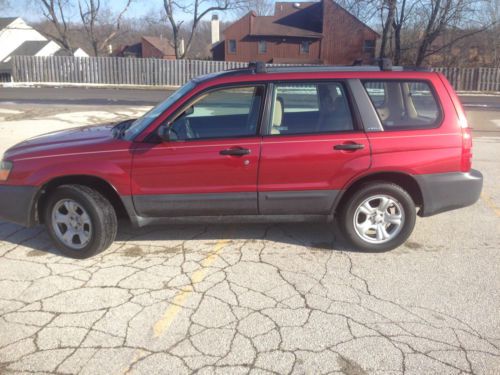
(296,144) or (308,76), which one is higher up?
(308,76)

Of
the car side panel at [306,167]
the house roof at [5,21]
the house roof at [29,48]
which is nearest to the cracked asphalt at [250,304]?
the car side panel at [306,167]

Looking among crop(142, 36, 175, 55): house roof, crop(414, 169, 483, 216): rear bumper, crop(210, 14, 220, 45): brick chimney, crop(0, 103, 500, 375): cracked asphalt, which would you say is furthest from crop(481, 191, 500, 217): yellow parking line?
crop(142, 36, 175, 55): house roof

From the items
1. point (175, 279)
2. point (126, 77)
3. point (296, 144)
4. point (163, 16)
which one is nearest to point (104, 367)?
point (175, 279)

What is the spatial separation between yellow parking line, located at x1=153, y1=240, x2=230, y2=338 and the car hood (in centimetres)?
141

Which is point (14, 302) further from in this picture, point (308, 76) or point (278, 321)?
point (308, 76)

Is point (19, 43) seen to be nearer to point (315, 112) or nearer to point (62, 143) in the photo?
point (62, 143)

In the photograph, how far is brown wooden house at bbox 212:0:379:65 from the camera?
149ft

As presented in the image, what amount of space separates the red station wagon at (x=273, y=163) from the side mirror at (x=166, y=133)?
1 cm

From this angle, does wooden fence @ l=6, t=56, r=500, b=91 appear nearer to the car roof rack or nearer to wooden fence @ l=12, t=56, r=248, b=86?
wooden fence @ l=12, t=56, r=248, b=86

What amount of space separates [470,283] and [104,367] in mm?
2901

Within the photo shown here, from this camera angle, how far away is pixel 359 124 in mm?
4184

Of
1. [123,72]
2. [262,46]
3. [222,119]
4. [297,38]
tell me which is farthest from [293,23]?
[222,119]

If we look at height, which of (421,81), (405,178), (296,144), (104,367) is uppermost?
(421,81)

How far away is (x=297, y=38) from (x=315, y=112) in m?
45.8
